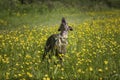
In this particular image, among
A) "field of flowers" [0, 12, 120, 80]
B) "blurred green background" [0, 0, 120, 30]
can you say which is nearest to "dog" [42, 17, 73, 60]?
"field of flowers" [0, 12, 120, 80]

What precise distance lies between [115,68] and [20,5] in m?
16.8

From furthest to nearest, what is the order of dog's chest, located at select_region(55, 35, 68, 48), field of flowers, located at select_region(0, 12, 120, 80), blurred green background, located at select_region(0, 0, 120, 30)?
blurred green background, located at select_region(0, 0, 120, 30) → dog's chest, located at select_region(55, 35, 68, 48) → field of flowers, located at select_region(0, 12, 120, 80)

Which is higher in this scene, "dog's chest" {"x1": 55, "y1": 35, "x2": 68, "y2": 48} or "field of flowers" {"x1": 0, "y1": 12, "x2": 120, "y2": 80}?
"dog's chest" {"x1": 55, "y1": 35, "x2": 68, "y2": 48}

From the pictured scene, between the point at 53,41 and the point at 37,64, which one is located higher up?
the point at 53,41

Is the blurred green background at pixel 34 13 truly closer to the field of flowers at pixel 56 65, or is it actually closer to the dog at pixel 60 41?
the field of flowers at pixel 56 65

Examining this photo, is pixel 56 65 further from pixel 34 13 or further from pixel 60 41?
pixel 34 13

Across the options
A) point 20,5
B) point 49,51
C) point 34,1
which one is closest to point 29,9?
point 20,5

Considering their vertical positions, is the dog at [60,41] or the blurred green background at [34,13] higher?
the dog at [60,41]

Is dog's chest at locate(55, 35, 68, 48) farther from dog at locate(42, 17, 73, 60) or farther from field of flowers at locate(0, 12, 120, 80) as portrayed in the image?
field of flowers at locate(0, 12, 120, 80)

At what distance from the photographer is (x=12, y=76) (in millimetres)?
6195

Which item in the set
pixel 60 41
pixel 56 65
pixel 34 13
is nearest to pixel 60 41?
pixel 60 41

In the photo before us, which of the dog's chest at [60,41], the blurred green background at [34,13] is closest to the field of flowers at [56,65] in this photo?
the dog's chest at [60,41]

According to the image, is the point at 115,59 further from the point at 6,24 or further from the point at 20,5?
the point at 20,5

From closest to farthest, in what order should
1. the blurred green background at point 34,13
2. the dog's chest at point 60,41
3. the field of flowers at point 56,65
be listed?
1. the field of flowers at point 56,65
2. the dog's chest at point 60,41
3. the blurred green background at point 34,13
